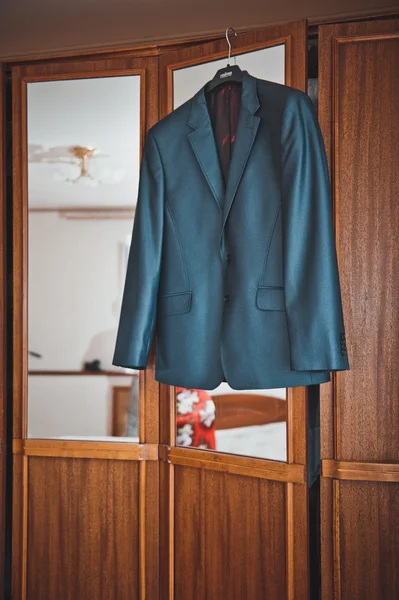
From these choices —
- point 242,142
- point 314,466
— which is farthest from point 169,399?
point 242,142

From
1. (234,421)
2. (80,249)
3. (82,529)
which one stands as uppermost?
(80,249)

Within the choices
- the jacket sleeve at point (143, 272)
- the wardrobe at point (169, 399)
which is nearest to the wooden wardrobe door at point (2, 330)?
the wardrobe at point (169, 399)

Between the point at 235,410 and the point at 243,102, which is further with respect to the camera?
the point at 235,410

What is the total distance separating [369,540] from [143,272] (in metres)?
1.09

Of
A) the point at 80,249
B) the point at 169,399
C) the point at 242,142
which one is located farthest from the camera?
the point at 80,249

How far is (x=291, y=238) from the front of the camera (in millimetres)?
1793

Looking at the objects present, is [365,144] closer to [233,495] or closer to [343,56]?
[343,56]

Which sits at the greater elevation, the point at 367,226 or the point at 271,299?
the point at 367,226

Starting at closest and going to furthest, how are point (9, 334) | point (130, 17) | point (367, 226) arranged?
point (367, 226)
point (9, 334)
point (130, 17)

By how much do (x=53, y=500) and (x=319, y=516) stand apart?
945mm

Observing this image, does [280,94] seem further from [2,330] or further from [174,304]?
[2,330]

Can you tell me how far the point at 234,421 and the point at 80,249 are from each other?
836mm

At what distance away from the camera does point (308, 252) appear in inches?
70.8

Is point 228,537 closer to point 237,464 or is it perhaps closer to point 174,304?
point 237,464
